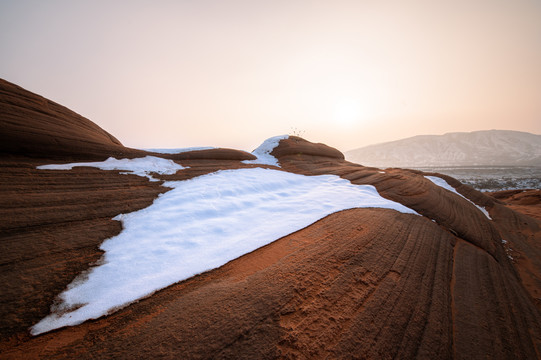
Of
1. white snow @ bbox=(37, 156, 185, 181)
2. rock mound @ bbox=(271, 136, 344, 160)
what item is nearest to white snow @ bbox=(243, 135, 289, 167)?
rock mound @ bbox=(271, 136, 344, 160)

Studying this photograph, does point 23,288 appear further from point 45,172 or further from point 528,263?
point 528,263

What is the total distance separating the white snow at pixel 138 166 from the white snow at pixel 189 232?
4.29 ft

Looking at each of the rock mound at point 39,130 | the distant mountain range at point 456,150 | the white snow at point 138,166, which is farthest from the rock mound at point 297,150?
the distant mountain range at point 456,150

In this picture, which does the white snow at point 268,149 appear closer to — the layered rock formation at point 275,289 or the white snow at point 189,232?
the white snow at point 189,232

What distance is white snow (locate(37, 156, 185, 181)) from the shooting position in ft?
19.4

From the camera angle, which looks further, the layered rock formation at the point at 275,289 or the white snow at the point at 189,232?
the white snow at the point at 189,232

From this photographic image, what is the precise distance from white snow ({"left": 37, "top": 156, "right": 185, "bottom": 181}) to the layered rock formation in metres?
0.44

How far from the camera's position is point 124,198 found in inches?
202

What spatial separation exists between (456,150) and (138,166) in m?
174

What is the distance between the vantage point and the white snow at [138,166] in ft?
19.4

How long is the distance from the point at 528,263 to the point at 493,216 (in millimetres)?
5823

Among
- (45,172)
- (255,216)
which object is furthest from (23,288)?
(45,172)

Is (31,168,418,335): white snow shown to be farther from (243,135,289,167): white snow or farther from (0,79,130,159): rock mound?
(243,135,289,167): white snow

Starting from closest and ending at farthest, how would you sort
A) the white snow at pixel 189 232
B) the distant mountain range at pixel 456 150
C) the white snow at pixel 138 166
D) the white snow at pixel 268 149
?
the white snow at pixel 189 232 < the white snow at pixel 138 166 < the white snow at pixel 268 149 < the distant mountain range at pixel 456 150
